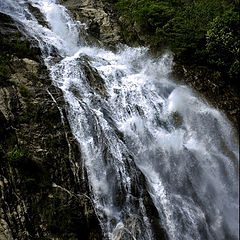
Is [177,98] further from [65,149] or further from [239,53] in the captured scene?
[65,149]

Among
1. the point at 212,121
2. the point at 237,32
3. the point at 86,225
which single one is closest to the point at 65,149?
the point at 86,225

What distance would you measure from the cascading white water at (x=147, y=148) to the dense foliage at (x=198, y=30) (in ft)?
4.56

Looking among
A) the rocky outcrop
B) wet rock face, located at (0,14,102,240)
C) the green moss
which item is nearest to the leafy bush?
the rocky outcrop

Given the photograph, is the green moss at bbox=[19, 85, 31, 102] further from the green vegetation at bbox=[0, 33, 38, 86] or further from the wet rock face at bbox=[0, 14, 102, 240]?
the green vegetation at bbox=[0, 33, 38, 86]

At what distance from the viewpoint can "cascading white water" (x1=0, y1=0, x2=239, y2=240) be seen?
708cm

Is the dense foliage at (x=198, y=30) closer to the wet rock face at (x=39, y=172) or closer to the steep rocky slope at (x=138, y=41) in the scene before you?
the steep rocky slope at (x=138, y=41)

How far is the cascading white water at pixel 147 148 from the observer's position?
708cm

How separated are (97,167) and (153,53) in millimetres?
7582

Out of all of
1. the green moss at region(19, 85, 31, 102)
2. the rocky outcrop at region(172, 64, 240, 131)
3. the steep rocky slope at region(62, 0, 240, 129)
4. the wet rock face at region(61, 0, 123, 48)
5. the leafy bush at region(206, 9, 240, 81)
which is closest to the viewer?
the green moss at region(19, 85, 31, 102)

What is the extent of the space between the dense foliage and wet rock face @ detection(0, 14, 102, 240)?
7.04 m

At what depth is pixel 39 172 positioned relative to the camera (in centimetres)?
662

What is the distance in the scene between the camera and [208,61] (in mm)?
11836

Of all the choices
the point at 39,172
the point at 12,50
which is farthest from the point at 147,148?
the point at 12,50

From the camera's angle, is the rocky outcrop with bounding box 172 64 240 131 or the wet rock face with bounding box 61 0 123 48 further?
the wet rock face with bounding box 61 0 123 48
